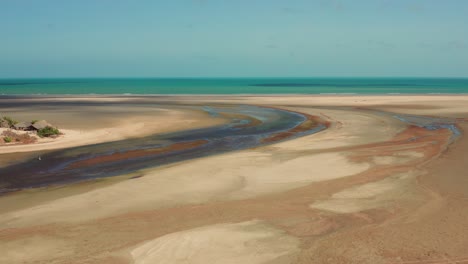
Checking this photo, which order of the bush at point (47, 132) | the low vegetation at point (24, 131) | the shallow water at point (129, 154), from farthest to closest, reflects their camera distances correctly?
the bush at point (47, 132)
the low vegetation at point (24, 131)
the shallow water at point (129, 154)

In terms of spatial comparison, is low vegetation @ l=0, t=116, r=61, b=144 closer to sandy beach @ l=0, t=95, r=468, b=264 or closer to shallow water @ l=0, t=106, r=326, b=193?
sandy beach @ l=0, t=95, r=468, b=264

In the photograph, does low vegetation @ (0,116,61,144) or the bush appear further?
the bush

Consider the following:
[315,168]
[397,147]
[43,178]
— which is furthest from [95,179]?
[397,147]

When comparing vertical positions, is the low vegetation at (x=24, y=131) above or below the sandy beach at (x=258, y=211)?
above

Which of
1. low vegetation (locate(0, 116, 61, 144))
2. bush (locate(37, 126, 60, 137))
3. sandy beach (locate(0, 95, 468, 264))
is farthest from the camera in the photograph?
bush (locate(37, 126, 60, 137))

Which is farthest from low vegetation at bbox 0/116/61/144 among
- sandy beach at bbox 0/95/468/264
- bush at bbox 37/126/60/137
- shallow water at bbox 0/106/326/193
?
shallow water at bbox 0/106/326/193

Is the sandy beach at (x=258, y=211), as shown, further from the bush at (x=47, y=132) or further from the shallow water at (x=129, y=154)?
the bush at (x=47, y=132)

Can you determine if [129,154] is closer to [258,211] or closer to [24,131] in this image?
[24,131]

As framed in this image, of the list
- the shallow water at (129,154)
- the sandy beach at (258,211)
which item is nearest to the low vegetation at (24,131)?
the sandy beach at (258,211)

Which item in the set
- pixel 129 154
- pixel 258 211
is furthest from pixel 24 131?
pixel 258 211
